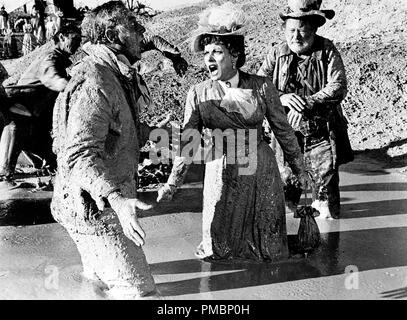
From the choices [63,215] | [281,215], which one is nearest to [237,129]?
[281,215]

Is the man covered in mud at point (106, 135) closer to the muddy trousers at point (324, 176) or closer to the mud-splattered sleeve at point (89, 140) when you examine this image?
the mud-splattered sleeve at point (89, 140)

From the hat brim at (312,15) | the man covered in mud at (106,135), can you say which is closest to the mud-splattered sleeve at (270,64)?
the hat brim at (312,15)

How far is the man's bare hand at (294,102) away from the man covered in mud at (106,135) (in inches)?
65.0

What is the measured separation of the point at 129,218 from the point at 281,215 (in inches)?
76.2

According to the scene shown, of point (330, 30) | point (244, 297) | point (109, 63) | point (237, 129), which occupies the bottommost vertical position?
point (244, 297)

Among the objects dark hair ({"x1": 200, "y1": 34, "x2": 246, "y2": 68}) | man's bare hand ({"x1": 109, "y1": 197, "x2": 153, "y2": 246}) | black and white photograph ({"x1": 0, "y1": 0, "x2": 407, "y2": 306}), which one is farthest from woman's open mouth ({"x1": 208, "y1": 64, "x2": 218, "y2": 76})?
man's bare hand ({"x1": 109, "y1": 197, "x2": 153, "y2": 246})

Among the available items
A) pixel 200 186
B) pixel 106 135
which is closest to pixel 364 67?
pixel 200 186

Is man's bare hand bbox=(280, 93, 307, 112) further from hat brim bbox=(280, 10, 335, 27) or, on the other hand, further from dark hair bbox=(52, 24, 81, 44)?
dark hair bbox=(52, 24, 81, 44)

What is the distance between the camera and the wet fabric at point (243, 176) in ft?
15.5

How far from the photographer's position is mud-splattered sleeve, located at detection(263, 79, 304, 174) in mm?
4766

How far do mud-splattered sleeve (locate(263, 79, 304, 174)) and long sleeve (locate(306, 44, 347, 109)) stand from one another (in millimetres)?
718

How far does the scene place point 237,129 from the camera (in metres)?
4.76

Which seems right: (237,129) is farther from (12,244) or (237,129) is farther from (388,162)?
(388,162)

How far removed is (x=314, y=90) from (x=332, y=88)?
0.26m
